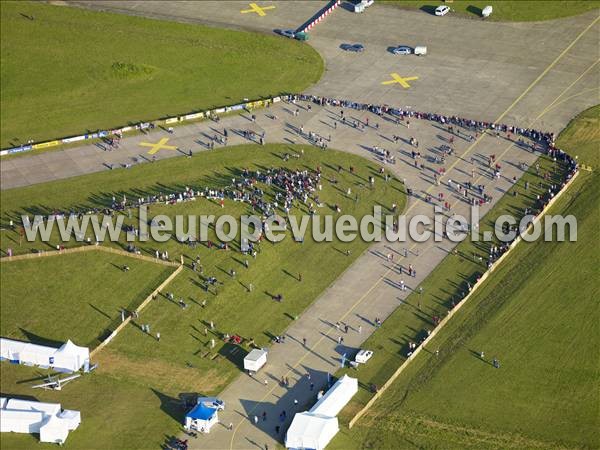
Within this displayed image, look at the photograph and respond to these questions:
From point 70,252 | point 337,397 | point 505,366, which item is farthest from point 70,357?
point 505,366

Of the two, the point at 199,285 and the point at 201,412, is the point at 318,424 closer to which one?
the point at 201,412

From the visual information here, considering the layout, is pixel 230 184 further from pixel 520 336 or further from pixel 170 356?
pixel 520 336

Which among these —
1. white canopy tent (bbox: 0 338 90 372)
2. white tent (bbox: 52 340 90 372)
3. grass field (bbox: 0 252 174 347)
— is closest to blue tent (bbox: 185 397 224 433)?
white tent (bbox: 52 340 90 372)

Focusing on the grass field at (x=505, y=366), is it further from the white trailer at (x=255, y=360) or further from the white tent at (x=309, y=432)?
the white trailer at (x=255, y=360)

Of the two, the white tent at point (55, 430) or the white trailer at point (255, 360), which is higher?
the white trailer at point (255, 360)

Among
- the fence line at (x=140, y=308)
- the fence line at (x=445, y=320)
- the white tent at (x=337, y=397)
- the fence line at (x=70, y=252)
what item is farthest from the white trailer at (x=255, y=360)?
the fence line at (x=70, y=252)
